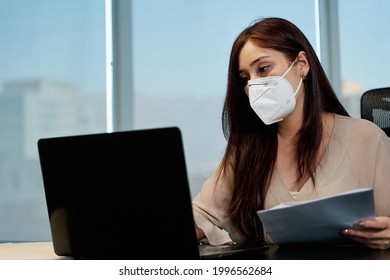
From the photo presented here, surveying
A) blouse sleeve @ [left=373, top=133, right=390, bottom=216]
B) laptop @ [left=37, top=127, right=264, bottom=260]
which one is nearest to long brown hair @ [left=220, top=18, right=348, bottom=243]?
blouse sleeve @ [left=373, top=133, right=390, bottom=216]

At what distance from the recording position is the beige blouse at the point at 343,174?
1.33m

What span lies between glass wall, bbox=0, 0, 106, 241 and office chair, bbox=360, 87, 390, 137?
1.95 m

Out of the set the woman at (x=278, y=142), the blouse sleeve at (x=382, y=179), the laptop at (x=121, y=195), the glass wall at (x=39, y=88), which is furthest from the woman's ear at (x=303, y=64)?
the glass wall at (x=39, y=88)

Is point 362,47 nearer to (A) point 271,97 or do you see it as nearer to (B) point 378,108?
(B) point 378,108

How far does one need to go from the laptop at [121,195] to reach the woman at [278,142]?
0.48 meters

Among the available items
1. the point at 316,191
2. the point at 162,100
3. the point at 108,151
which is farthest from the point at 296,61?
the point at 162,100

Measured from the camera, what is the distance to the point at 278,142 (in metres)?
1.52

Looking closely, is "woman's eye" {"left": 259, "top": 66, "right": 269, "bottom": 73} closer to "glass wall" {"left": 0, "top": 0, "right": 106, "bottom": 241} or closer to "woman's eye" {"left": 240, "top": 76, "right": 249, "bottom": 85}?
"woman's eye" {"left": 240, "top": 76, "right": 249, "bottom": 85}

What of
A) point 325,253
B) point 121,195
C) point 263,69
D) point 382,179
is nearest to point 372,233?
point 325,253

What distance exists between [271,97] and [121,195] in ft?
2.30

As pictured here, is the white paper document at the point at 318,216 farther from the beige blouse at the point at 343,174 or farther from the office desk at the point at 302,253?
the beige blouse at the point at 343,174

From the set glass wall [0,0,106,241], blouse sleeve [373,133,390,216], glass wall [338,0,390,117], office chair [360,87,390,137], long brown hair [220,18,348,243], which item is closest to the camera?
blouse sleeve [373,133,390,216]

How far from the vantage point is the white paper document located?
90 cm
